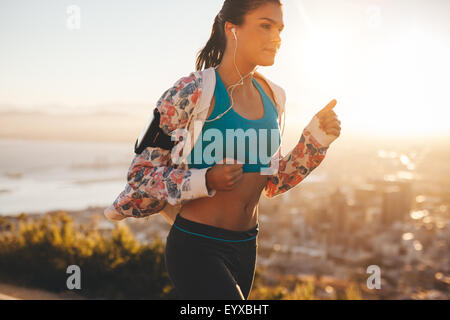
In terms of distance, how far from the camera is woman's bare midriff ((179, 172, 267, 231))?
151 centimetres

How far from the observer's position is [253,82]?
1.81m

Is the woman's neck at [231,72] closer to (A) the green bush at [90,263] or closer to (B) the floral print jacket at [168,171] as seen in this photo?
(B) the floral print jacket at [168,171]

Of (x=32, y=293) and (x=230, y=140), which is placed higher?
(x=230, y=140)

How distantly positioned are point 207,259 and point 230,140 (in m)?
0.46

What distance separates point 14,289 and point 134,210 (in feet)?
10.9

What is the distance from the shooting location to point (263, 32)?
1581mm

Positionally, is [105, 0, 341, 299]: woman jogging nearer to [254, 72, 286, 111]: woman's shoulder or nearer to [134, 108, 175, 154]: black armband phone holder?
[134, 108, 175, 154]: black armband phone holder

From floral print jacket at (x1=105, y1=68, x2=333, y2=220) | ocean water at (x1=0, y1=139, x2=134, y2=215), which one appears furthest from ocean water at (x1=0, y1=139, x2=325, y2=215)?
floral print jacket at (x1=105, y1=68, x2=333, y2=220)

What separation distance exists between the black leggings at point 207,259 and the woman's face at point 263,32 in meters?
0.72

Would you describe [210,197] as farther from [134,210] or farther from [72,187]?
[72,187]

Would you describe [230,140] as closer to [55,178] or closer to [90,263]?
[90,263]

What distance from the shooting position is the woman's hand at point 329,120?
173 centimetres

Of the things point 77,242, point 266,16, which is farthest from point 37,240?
point 266,16

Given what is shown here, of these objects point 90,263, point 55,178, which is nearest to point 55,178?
point 55,178
